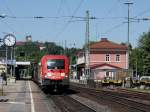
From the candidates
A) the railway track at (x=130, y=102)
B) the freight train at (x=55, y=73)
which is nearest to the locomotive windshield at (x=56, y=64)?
the freight train at (x=55, y=73)

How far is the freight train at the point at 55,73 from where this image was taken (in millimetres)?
41312

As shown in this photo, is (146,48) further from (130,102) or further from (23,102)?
(23,102)

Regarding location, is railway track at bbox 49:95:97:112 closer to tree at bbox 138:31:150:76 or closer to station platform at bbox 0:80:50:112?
station platform at bbox 0:80:50:112

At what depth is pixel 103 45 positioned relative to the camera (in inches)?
5187

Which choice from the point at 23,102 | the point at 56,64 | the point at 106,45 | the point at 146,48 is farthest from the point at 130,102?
the point at 106,45

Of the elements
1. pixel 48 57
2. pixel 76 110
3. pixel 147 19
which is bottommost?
pixel 76 110

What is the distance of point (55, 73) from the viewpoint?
41.3m

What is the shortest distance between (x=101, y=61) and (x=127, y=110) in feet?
343

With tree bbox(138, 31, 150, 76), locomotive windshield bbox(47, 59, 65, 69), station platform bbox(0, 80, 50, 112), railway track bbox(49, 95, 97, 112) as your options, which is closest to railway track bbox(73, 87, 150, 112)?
railway track bbox(49, 95, 97, 112)

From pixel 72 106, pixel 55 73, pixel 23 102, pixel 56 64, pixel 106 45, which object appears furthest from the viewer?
pixel 106 45

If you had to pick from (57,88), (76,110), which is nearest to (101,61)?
(57,88)

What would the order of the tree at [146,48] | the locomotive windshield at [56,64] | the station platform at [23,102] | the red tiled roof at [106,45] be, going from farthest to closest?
the red tiled roof at [106,45]
the tree at [146,48]
the locomotive windshield at [56,64]
the station platform at [23,102]

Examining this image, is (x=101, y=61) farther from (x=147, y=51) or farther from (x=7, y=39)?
(x=7, y=39)

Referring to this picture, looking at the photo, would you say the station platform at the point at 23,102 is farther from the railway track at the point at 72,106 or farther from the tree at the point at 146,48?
the tree at the point at 146,48
